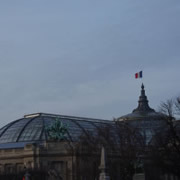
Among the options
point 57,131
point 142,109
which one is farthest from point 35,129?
point 142,109

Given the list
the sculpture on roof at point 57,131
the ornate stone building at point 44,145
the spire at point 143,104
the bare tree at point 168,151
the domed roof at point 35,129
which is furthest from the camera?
the spire at point 143,104

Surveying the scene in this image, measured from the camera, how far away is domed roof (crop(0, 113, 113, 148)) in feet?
425

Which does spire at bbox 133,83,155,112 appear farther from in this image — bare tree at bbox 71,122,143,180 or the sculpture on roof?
bare tree at bbox 71,122,143,180

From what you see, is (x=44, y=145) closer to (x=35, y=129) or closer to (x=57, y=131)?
(x=57, y=131)

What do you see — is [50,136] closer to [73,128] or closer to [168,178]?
[73,128]

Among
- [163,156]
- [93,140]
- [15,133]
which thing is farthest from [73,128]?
[163,156]

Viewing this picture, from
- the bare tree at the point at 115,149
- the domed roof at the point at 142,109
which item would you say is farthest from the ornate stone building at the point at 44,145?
the domed roof at the point at 142,109

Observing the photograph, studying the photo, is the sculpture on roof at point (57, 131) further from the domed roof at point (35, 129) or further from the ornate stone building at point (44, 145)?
the domed roof at point (35, 129)

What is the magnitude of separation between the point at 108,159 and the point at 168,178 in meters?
41.3

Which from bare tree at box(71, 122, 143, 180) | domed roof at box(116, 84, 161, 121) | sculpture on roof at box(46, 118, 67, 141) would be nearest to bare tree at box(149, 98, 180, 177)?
bare tree at box(71, 122, 143, 180)

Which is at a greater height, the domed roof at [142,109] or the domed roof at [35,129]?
the domed roof at [142,109]

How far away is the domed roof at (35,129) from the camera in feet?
425

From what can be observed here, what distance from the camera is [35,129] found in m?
132

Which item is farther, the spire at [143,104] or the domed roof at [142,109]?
the spire at [143,104]
